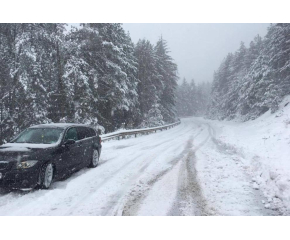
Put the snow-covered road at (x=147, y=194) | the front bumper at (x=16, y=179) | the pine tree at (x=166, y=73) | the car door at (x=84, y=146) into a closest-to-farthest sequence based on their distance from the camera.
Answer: the snow-covered road at (x=147, y=194) < the front bumper at (x=16, y=179) < the car door at (x=84, y=146) < the pine tree at (x=166, y=73)

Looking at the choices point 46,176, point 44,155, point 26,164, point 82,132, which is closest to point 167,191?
point 46,176

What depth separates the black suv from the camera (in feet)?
17.8

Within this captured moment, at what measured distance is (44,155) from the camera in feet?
19.6

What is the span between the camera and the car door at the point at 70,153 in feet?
22.4

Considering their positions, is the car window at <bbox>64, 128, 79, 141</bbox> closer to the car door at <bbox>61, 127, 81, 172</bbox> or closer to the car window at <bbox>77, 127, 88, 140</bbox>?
the car door at <bbox>61, 127, 81, 172</bbox>

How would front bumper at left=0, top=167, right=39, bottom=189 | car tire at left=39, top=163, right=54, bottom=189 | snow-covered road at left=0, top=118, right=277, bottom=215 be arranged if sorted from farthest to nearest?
1. car tire at left=39, top=163, right=54, bottom=189
2. front bumper at left=0, top=167, right=39, bottom=189
3. snow-covered road at left=0, top=118, right=277, bottom=215

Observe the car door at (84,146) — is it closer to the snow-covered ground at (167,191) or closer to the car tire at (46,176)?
the snow-covered ground at (167,191)

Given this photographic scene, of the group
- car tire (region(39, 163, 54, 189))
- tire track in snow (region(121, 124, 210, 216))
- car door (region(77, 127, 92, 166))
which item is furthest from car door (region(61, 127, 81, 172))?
tire track in snow (region(121, 124, 210, 216))

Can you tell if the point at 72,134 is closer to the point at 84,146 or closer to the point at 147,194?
the point at 84,146

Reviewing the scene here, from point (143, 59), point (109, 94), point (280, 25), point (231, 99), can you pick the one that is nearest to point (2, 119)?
point (109, 94)

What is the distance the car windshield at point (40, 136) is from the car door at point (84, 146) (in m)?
1.03

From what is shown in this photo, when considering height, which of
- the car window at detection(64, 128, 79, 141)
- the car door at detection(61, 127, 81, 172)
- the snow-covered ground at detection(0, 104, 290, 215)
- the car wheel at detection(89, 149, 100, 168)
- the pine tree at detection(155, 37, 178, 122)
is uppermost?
the pine tree at detection(155, 37, 178, 122)

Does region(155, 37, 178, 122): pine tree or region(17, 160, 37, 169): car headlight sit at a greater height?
region(155, 37, 178, 122): pine tree

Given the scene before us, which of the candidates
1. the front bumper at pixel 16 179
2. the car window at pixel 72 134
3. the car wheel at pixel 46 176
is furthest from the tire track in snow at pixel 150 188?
the car window at pixel 72 134
